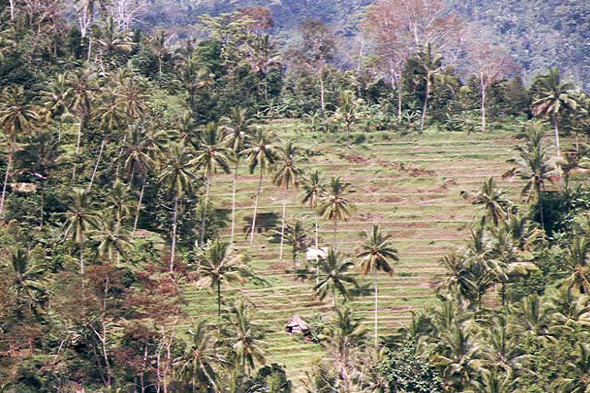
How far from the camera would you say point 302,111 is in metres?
126

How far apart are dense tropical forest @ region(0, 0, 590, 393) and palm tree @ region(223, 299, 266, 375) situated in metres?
0.20

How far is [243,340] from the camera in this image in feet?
253

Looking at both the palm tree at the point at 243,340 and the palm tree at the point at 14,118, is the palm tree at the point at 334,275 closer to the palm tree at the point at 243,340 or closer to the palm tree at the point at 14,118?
the palm tree at the point at 243,340

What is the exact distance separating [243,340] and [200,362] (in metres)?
4.63

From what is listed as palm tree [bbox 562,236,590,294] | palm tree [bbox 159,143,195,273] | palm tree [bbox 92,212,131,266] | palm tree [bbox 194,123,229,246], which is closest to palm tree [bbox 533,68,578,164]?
palm tree [bbox 562,236,590,294]

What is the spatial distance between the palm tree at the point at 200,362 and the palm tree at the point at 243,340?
207cm

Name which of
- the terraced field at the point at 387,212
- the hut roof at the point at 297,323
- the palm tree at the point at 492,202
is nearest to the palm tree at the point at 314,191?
the terraced field at the point at 387,212

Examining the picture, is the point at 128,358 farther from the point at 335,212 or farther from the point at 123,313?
the point at 335,212

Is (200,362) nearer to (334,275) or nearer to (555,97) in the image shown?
(334,275)

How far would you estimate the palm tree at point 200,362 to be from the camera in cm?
7369

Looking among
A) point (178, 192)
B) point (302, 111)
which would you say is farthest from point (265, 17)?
point (178, 192)

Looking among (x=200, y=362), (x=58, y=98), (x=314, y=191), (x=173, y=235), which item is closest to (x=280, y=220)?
(x=314, y=191)

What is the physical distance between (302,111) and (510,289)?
4398cm

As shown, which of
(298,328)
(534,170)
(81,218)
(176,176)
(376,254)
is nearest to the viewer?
(81,218)
